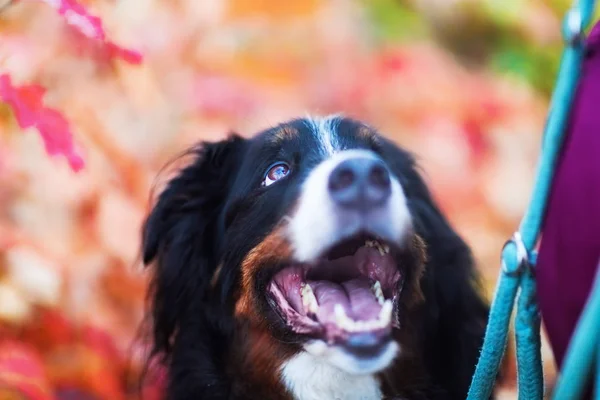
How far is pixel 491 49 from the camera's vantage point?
377cm

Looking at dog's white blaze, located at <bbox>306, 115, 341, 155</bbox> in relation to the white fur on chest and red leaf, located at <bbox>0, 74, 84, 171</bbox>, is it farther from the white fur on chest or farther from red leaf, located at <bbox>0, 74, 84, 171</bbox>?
red leaf, located at <bbox>0, 74, 84, 171</bbox>

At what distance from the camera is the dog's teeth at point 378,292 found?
1889mm

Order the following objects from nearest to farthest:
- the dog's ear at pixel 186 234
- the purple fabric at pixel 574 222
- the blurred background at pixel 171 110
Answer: the purple fabric at pixel 574 222
the dog's ear at pixel 186 234
the blurred background at pixel 171 110

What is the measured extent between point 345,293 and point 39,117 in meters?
1.10

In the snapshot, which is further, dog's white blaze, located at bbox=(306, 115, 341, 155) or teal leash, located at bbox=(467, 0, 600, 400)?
dog's white blaze, located at bbox=(306, 115, 341, 155)

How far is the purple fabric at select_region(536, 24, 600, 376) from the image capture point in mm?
1070

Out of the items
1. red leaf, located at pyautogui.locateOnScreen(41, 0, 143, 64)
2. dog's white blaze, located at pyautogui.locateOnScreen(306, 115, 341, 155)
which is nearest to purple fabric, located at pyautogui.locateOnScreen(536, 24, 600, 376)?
dog's white blaze, located at pyautogui.locateOnScreen(306, 115, 341, 155)

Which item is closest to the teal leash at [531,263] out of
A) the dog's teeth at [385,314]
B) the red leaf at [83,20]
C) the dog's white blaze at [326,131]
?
the dog's teeth at [385,314]

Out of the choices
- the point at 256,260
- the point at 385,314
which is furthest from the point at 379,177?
the point at 256,260

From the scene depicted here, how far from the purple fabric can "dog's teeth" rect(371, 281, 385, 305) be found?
71cm

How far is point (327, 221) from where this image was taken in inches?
68.4

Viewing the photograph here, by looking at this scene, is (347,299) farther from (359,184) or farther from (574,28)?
(574,28)

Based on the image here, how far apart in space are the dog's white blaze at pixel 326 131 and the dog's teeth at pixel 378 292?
442mm

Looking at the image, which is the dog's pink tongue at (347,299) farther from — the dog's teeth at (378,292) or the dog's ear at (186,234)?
the dog's ear at (186,234)
